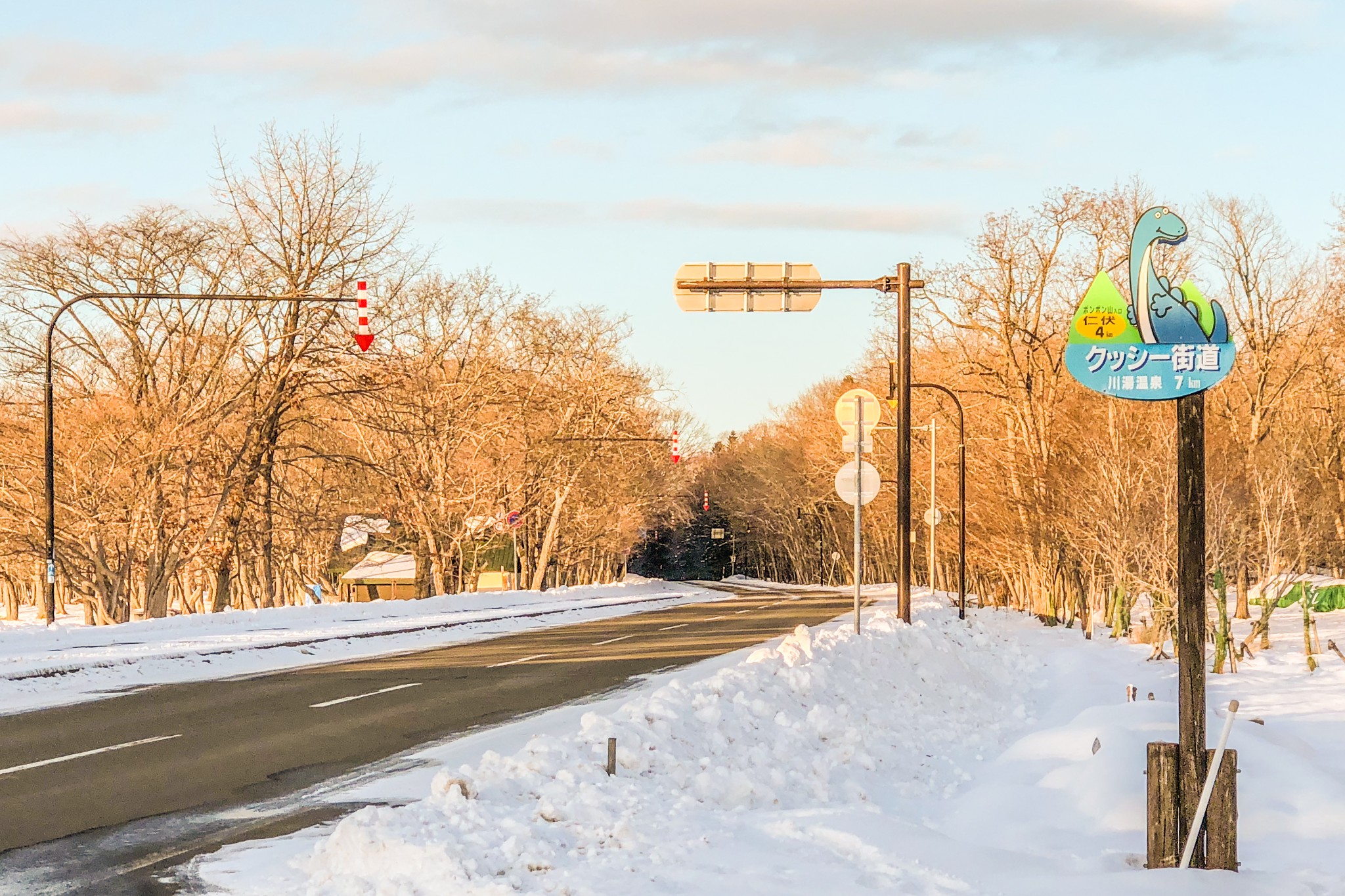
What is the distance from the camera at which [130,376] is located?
3559 cm

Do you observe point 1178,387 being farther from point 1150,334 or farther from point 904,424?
point 904,424

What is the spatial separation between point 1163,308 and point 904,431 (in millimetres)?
15176

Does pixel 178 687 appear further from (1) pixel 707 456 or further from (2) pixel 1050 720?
(1) pixel 707 456

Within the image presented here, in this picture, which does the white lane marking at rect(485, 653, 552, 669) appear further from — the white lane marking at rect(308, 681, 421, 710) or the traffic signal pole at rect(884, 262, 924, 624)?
the traffic signal pole at rect(884, 262, 924, 624)

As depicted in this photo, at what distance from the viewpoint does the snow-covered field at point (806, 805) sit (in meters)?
6.79

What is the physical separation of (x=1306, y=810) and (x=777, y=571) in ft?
348

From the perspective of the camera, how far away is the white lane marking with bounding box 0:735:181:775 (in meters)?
11.0

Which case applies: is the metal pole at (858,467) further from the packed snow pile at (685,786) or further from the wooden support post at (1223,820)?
the wooden support post at (1223,820)

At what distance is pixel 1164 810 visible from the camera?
25.3 feet

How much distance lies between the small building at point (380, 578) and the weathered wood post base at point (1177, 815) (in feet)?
243

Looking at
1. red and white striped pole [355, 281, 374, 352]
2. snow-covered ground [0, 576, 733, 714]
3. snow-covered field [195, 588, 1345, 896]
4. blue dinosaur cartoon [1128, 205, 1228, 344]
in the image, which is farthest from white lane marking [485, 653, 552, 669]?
blue dinosaur cartoon [1128, 205, 1228, 344]

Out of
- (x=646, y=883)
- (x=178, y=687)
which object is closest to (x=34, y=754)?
(x=178, y=687)

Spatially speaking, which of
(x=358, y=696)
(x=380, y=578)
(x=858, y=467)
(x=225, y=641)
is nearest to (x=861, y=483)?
(x=858, y=467)

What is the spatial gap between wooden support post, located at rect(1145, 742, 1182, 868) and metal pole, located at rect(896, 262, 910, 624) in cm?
1395
